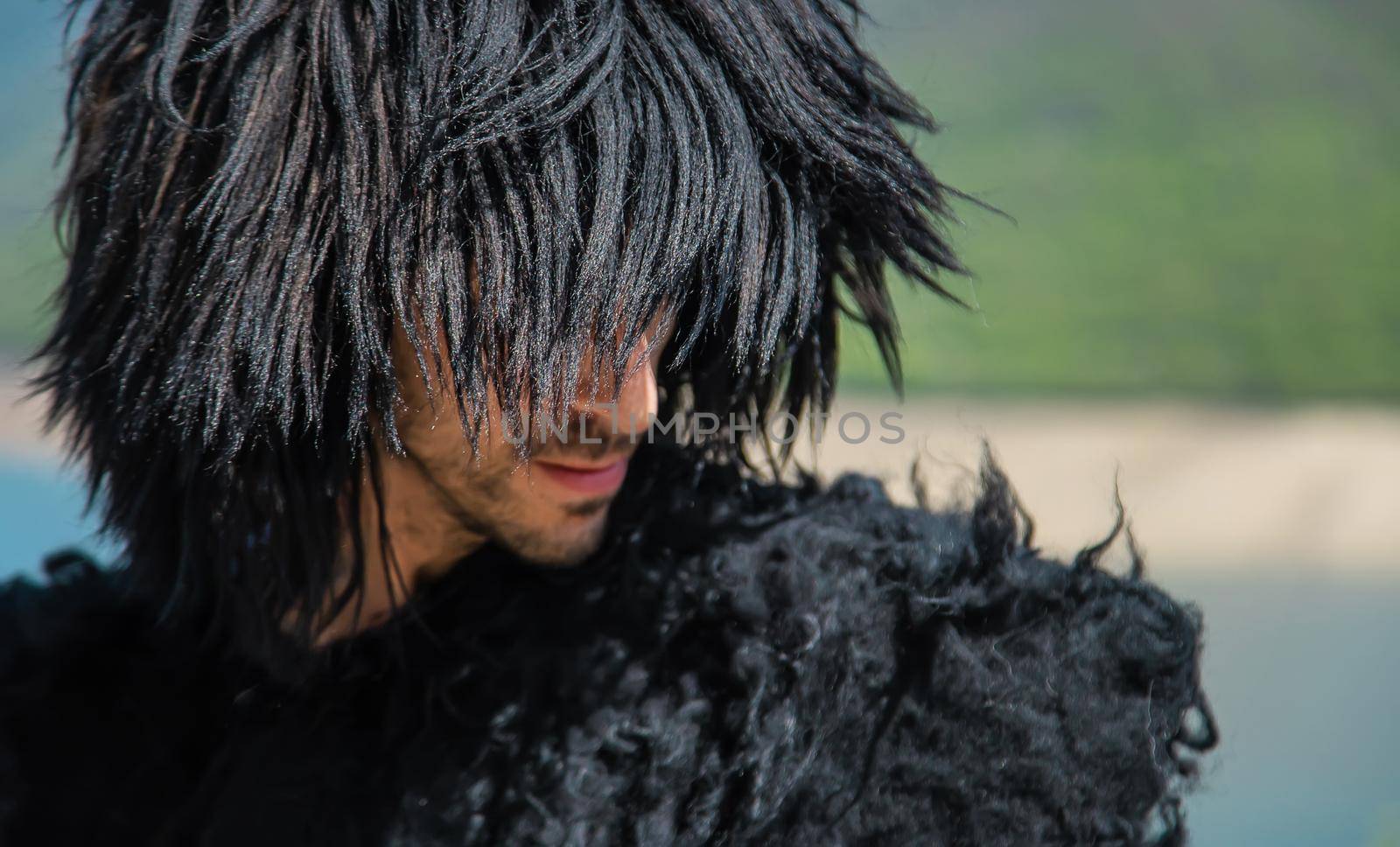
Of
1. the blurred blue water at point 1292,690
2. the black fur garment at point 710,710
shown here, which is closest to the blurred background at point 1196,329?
the blurred blue water at point 1292,690

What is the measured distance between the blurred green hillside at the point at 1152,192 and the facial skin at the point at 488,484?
2373 mm

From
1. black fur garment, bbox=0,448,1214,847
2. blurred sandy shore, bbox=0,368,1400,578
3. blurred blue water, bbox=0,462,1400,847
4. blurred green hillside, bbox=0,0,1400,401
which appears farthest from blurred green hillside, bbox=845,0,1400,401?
black fur garment, bbox=0,448,1214,847

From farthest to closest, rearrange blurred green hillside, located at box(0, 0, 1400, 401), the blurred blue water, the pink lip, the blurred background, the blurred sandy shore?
blurred green hillside, located at box(0, 0, 1400, 401), the blurred sandy shore, the blurred background, the blurred blue water, the pink lip

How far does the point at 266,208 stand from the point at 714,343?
13.4 inches

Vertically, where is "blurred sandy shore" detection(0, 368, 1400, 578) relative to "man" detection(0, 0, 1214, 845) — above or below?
below

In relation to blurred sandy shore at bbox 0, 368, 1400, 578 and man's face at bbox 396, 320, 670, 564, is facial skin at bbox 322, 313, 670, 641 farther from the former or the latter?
blurred sandy shore at bbox 0, 368, 1400, 578

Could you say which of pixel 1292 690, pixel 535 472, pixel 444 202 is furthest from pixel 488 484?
pixel 1292 690

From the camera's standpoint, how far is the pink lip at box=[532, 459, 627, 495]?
0.92m

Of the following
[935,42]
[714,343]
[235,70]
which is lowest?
[714,343]

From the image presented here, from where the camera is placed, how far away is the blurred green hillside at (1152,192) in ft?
11.2

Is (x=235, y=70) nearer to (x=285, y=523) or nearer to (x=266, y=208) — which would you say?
(x=266, y=208)

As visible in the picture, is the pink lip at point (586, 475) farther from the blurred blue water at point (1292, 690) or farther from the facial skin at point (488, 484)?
the blurred blue water at point (1292, 690)

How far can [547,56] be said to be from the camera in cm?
83

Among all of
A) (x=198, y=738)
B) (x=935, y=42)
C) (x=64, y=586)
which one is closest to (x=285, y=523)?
(x=198, y=738)
